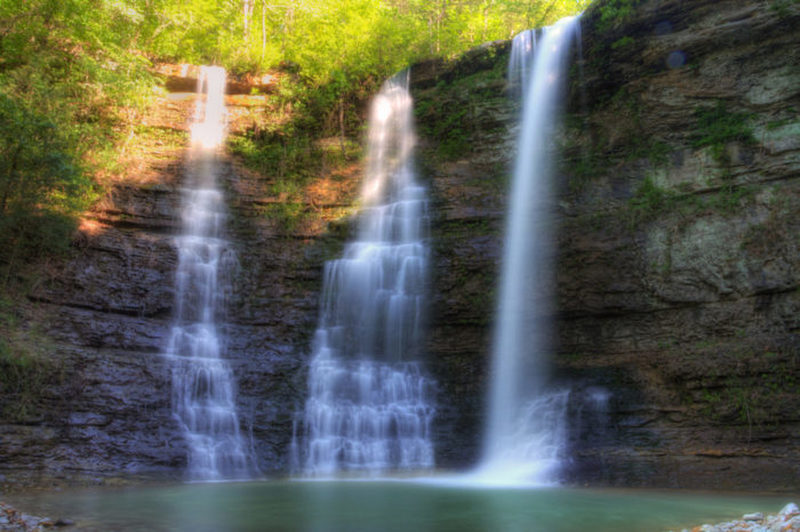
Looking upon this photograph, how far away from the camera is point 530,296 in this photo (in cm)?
1460

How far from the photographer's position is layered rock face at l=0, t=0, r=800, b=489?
38.5 feet

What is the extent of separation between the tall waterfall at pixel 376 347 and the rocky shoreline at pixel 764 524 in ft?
24.9

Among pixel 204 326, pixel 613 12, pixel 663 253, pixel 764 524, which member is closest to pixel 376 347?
pixel 204 326

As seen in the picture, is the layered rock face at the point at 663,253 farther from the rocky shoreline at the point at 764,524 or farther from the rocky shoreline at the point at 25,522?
the rocky shoreline at the point at 25,522

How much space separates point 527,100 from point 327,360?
31.3 ft

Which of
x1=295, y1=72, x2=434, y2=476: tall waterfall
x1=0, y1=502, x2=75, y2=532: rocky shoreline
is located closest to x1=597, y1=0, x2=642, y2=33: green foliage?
x1=295, y1=72, x2=434, y2=476: tall waterfall

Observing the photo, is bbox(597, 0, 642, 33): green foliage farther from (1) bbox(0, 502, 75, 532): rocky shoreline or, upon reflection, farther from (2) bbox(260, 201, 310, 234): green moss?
(1) bbox(0, 502, 75, 532): rocky shoreline

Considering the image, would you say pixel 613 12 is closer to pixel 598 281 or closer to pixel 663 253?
pixel 663 253

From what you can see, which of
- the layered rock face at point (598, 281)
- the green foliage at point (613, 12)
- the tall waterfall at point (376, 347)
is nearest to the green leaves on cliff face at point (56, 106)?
the layered rock face at point (598, 281)

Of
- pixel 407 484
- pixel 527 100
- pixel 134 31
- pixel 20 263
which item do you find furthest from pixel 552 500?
pixel 134 31

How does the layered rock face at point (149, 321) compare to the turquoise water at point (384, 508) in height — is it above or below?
above

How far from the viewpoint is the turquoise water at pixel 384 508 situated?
7.05 metres

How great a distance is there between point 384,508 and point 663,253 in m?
9.00

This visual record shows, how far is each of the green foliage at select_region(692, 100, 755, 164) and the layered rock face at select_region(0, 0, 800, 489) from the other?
48 mm
